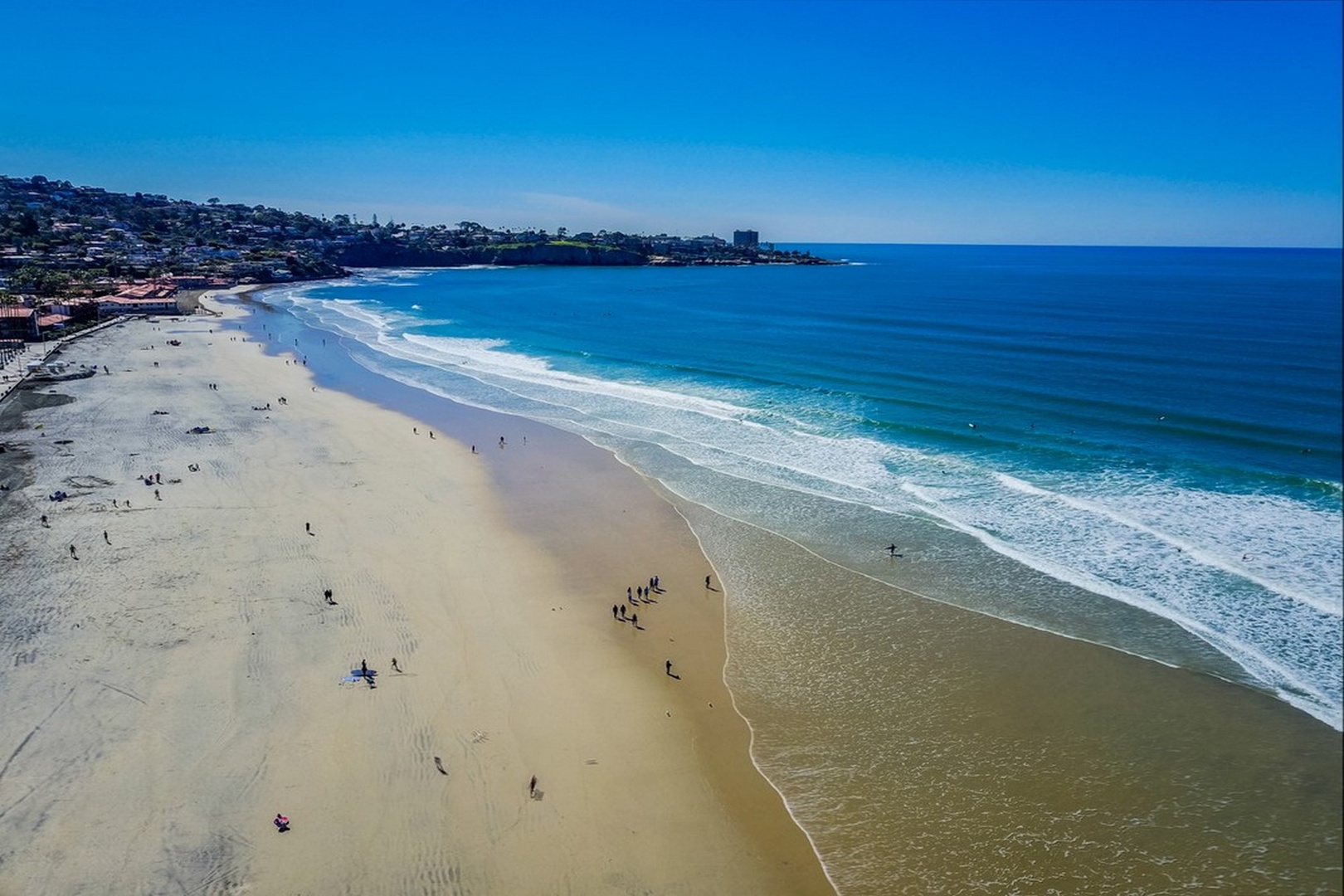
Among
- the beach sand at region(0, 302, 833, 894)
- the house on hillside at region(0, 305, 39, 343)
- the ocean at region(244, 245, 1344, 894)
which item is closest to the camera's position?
the beach sand at region(0, 302, 833, 894)

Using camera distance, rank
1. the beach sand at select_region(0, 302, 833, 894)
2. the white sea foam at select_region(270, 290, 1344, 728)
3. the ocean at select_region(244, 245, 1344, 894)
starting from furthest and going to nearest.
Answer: the white sea foam at select_region(270, 290, 1344, 728), the ocean at select_region(244, 245, 1344, 894), the beach sand at select_region(0, 302, 833, 894)

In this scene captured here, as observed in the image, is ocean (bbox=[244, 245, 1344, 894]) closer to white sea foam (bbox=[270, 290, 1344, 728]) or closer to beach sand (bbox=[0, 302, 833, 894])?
white sea foam (bbox=[270, 290, 1344, 728])

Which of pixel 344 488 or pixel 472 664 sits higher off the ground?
pixel 344 488

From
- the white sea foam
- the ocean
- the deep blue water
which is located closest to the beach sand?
the ocean

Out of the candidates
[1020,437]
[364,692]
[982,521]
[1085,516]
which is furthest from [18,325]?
[1085,516]

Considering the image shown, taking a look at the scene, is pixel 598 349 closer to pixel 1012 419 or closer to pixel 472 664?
pixel 1012 419

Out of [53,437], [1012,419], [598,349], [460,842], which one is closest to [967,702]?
[460,842]

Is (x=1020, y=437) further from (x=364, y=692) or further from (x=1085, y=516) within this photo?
(x=364, y=692)

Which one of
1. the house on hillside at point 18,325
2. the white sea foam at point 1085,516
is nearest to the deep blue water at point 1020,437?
the white sea foam at point 1085,516
